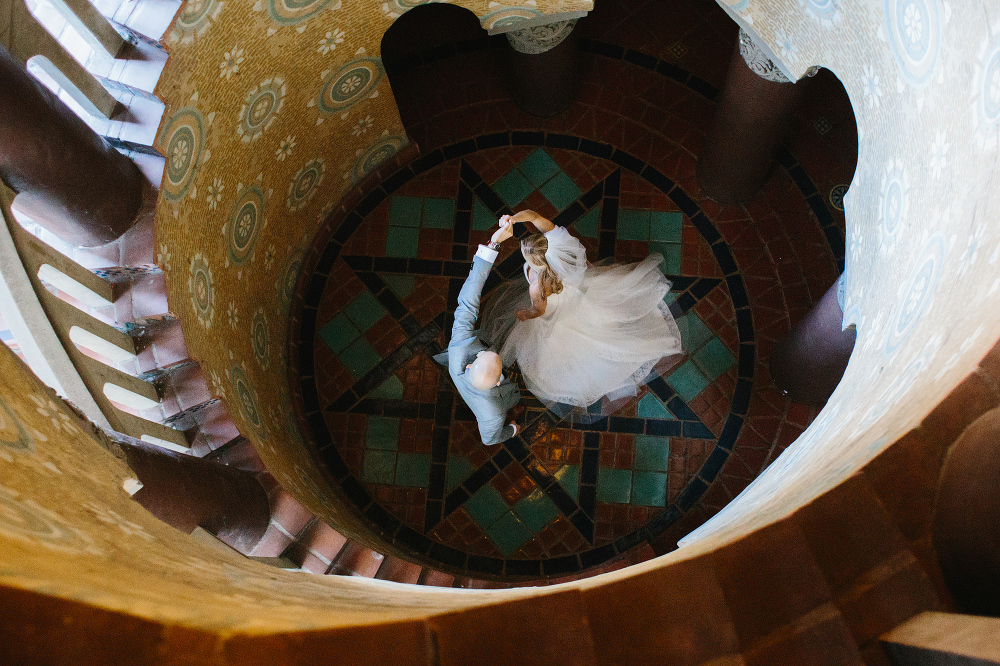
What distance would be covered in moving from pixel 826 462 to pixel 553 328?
2.25m

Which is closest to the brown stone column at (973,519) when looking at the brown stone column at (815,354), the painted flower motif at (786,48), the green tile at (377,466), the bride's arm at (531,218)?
the brown stone column at (815,354)

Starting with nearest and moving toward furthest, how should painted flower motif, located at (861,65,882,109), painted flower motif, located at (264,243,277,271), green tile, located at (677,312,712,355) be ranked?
painted flower motif, located at (861,65,882,109) → painted flower motif, located at (264,243,277,271) → green tile, located at (677,312,712,355)

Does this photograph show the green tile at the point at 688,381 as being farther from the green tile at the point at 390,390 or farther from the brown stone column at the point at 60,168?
the brown stone column at the point at 60,168

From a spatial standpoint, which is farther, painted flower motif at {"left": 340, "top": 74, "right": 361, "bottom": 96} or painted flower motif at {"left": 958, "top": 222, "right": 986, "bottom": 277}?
painted flower motif at {"left": 340, "top": 74, "right": 361, "bottom": 96}

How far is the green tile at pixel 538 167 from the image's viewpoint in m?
5.45

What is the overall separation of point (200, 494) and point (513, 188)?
3.56 m

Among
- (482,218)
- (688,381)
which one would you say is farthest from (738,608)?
(482,218)

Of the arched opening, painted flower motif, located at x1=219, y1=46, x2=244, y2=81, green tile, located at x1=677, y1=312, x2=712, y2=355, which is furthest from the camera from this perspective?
the arched opening

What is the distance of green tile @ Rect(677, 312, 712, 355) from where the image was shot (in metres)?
5.07

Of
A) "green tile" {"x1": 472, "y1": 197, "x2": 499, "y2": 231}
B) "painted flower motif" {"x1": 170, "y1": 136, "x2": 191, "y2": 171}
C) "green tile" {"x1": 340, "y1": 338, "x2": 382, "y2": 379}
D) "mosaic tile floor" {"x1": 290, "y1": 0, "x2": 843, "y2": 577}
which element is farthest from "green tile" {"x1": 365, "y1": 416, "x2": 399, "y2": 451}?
"painted flower motif" {"x1": 170, "y1": 136, "x2": 191, "y2": 171}

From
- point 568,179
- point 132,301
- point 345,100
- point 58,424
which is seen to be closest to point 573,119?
point 568,179

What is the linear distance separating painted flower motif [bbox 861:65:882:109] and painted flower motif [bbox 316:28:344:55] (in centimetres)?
289

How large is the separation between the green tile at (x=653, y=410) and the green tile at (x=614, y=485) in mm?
455

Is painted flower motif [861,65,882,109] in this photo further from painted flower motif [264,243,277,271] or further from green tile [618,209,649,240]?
painted flower motif [264,243,277,271]
